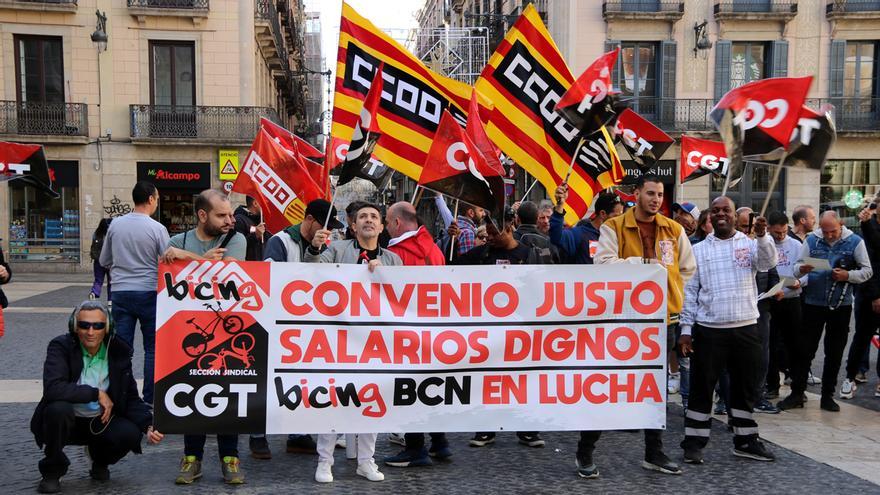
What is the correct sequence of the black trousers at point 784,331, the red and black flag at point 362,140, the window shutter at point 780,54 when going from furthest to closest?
the window shutter at point 780,54
the black trousers at point 784,331
the red and black flag at point 362,140

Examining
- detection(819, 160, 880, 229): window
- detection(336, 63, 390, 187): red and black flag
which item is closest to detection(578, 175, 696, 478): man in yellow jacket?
detection(336, 63, 390, 187): red and black flag

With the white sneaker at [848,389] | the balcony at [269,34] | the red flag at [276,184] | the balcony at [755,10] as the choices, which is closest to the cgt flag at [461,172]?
the red flag at [276,184]

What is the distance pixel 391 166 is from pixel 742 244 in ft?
9.67

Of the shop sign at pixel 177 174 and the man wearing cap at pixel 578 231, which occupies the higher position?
the shop sign at pixel 177 174

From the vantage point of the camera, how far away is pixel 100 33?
24.8 m

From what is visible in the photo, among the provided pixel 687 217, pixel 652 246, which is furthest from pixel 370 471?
pixel 687 217

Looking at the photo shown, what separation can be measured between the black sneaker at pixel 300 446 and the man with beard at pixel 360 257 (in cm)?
47

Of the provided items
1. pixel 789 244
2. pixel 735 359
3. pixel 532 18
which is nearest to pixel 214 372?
pixel 735 359

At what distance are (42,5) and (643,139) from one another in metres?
22.2

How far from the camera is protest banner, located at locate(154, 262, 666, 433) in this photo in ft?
16.8

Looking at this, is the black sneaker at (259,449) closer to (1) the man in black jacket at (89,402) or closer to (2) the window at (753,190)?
(1) the man in black jacket at (89,402)

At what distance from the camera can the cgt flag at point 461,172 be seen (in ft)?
19.0

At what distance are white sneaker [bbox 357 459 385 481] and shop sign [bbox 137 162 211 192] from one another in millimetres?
22390

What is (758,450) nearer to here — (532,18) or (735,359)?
(735,359)
